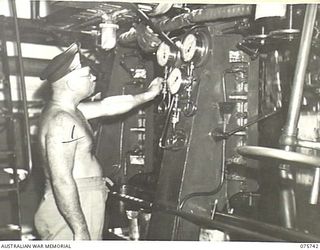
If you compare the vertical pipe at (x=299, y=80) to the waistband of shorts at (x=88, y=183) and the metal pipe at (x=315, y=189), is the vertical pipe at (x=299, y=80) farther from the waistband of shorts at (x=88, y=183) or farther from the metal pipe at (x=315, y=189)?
the waistband of shorts at (x=88, y=183)

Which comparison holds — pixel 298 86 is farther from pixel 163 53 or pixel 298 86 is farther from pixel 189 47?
pixel 163 53

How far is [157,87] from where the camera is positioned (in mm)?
1330

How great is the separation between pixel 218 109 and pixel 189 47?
0.19 m

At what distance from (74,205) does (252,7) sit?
2.19 ft

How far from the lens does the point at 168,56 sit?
123cm

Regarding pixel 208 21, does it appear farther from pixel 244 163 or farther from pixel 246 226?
pixel 246 226

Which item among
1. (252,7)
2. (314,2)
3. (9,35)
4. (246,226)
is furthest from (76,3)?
(246,226)

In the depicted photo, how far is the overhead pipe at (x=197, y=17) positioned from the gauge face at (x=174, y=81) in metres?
0.14

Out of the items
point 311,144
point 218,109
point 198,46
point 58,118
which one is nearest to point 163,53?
point 198,46

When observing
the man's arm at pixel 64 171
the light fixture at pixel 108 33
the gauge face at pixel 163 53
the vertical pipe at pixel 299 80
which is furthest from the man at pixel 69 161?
the vertical pipe at pixel 299 80

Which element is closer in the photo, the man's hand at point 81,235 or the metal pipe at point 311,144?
the metal pipe at point 311,144

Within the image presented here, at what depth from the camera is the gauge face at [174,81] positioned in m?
1.19

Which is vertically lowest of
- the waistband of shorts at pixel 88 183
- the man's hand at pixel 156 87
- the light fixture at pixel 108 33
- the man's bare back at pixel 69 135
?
the waistband of shorts at pixel 88 183

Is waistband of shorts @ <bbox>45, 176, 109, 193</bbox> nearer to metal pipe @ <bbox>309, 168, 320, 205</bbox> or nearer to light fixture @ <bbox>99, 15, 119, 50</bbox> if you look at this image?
light fixture @ <bbox>99, 15, 119, 50</bbox>
